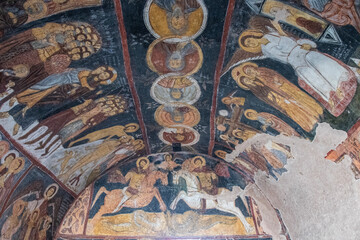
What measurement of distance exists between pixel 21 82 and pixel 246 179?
681 centimetres

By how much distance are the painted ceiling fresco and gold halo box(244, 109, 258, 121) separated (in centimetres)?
4

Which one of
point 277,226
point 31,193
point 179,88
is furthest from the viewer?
point 277,226

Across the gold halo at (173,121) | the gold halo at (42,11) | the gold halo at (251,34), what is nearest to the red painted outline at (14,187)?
the gold halo at (173,121)

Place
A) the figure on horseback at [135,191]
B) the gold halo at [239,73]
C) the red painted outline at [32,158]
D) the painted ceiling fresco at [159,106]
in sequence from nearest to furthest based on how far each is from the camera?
1. the painted ceiling fresco at [159,106]
2. the gold halo at [239,73]
3. the red painted outline at [32,158]
4. the figure on horseback at [135,191]

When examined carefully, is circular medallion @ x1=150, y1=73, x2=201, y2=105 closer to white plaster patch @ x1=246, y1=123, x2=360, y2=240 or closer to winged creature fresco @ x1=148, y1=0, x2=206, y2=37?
winged creature fresco @ x1=148, y1=0, x2=206, y2=37

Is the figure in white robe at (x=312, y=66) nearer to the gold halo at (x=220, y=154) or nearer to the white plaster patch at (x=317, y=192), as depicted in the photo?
the white plaster patch at (x=317, y=192)

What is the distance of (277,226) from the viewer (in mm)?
9516

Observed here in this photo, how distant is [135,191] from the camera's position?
1048 centimetres

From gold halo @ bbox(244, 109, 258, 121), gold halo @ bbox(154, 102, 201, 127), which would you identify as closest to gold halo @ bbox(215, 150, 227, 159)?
gold halo @ bbox(154, 102, 201, 127)

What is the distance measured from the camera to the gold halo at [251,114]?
7723mm

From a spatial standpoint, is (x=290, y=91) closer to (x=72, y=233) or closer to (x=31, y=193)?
(x=31, y=193)

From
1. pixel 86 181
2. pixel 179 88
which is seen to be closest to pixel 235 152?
pixel 179 88

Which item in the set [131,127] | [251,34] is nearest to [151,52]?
[251,34]

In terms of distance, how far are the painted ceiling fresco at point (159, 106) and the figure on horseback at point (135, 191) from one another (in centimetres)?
3
